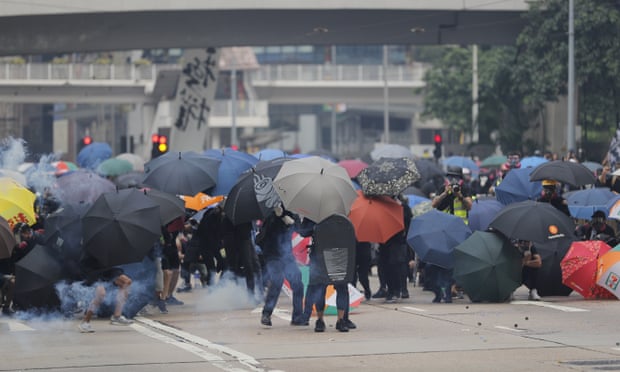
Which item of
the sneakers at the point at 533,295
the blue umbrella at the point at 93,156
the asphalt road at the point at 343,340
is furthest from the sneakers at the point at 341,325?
the blue umbrella at the point at 93,156

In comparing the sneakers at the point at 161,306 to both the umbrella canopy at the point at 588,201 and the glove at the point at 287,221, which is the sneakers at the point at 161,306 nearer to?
the glove at the point at 287,221

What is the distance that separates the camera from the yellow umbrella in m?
17.8

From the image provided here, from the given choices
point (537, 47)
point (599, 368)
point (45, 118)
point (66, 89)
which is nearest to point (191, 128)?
point (537, 47)

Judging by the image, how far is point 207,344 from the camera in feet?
46.7

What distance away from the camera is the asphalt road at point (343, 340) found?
12.6 m

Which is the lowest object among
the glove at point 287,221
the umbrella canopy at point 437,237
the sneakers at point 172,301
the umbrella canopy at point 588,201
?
the sneakers at point 172,301

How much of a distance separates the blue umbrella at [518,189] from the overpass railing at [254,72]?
50.1 m

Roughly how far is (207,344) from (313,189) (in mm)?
2465

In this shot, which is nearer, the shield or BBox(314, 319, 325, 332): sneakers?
the shield

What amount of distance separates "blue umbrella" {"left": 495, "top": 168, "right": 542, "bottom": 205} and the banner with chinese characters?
26323 millimetres

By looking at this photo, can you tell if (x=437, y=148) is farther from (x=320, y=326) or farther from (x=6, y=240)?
(x=320, y=326)

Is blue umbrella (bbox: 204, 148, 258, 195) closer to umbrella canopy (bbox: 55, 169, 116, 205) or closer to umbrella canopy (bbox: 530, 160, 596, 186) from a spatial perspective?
umbrella canopy (bbox: 55, 169, 116, 205)

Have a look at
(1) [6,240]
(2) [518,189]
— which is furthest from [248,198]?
(2) [518,189]

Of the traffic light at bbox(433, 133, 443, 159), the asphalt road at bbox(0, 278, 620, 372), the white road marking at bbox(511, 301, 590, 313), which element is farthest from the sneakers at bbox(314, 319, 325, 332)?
the traffic light at bbox(433, 133, 443, 159)
